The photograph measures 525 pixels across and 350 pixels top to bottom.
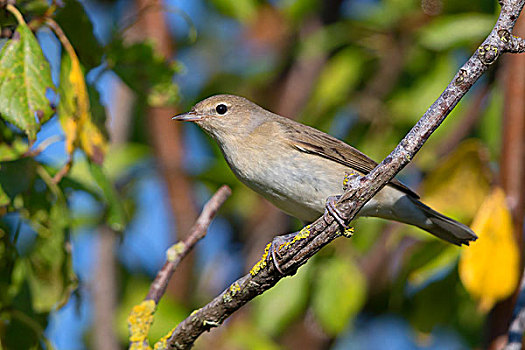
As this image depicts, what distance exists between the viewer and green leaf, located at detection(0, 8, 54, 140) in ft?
7.99

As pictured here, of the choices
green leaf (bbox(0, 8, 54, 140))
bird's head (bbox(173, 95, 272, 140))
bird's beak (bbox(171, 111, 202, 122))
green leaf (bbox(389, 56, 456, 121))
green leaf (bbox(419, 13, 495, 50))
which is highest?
green leaf (bbox(419, 13, 495, 50))

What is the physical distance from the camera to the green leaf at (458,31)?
12.1ft

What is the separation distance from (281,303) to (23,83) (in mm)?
2163

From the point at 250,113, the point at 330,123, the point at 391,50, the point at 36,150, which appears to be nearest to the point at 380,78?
the point at 391,50

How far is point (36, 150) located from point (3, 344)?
83 cm

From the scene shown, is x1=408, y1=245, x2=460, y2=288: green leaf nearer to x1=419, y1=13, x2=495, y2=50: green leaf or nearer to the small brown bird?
the small brown bird

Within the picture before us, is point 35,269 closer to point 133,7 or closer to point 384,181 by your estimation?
point 384,181

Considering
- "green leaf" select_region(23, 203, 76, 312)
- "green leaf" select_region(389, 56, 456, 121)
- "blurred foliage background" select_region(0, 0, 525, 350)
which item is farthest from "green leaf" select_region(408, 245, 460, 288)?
"green leaf" select_region(23, 203, 76, 312)

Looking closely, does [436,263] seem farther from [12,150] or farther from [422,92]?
[12,150]

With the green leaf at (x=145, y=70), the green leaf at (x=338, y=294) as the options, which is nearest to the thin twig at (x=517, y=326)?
the green leaf at (x=338, y=294)

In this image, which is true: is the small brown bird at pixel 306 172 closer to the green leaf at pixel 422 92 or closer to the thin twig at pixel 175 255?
the thin twig at pixel 175 255

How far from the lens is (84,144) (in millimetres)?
2736

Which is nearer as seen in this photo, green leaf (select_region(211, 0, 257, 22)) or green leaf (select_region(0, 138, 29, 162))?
green leaf (select_region(0, 138, 29, 162))

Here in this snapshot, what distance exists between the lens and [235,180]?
4586 mm
